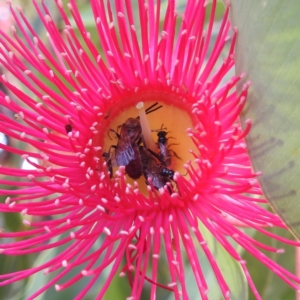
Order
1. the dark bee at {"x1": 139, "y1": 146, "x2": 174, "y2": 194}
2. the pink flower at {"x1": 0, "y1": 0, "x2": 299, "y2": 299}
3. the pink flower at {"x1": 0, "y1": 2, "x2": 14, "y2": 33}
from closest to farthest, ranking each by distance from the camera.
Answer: the pink flower at {"x1": 0, "y1": 0, "x2": 299, "y2": 299}, the dark bee at {"x1": 139, "y1": 146, "x2": 174, "y2": 194}, the pink flower at {"x1": 0, "y1": 2, "x2": 14, "y2": 33}

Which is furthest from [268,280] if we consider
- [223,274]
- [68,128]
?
[68,128]

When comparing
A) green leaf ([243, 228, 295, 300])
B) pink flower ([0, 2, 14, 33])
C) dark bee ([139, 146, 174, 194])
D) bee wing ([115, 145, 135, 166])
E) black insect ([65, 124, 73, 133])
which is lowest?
green leaf ([243, 228, 295, 300])

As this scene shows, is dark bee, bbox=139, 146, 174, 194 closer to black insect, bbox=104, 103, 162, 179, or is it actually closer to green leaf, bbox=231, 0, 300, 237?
black insect, bbox=104, 103, 162, 179

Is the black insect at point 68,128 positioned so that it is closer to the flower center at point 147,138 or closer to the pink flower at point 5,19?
the flower center at point 147,138

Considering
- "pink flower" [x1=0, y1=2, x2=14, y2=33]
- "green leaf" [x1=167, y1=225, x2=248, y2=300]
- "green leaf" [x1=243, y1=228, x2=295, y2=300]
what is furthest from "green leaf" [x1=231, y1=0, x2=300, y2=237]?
"pink flower" [x1=0, y1=2, x2=14, y2=33]

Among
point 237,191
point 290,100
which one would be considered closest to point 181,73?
point 237,191

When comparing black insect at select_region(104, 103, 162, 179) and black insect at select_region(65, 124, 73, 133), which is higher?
black insect at select_region(65, 124, 73, 133)

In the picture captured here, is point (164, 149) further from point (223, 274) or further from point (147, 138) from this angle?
point (223, 274)

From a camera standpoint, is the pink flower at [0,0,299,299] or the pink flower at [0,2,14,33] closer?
the pink flower at [0,0,299,299]
